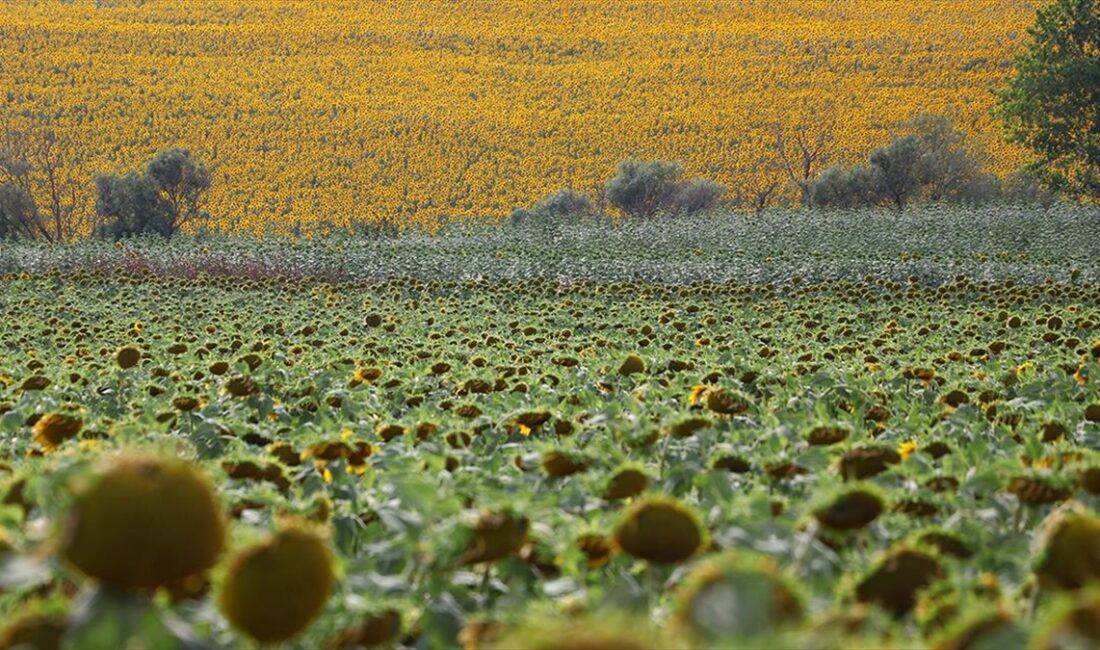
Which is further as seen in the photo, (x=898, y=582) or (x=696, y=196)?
(x=696, y=196)

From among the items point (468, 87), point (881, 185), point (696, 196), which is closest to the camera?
point (881, 185)

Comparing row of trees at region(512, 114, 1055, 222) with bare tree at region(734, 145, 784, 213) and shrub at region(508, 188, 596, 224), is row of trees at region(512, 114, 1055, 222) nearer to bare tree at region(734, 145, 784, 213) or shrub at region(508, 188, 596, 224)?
shrub at region(508, 188, 596, 224)

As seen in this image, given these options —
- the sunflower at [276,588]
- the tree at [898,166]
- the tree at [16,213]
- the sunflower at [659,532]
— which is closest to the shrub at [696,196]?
the tree at [898,166]

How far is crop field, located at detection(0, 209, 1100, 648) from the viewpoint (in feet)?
5.18

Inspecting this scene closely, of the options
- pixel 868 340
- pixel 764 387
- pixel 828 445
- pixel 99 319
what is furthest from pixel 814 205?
pixel 828 445

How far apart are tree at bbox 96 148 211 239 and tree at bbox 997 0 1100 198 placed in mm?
15662

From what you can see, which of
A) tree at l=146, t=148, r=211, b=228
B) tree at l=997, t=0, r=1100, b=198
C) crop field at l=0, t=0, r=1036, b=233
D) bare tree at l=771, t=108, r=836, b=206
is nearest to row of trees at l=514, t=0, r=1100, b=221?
tree at l=997, t=0, r=1100, b=198

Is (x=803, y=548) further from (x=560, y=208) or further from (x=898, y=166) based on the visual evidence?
(x=560, y=208)

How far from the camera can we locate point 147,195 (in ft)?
87.4

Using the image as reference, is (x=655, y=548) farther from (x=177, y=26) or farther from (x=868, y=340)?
(x=177, y=26)

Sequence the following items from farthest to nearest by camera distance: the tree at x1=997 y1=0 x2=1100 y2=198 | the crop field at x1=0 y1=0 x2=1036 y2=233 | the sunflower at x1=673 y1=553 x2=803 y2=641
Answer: the crop field at x1=0 y1=0 x2=1036 y2=233 → the tree at x1=997 y1=0 x2=1100 y2=198 → the sunflower at x1=673 y1=553 x2=803 y2=641

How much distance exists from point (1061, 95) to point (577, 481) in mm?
24851

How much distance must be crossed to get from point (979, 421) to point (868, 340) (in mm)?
3286

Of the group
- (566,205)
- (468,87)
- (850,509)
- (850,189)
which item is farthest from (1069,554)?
(468,87)
